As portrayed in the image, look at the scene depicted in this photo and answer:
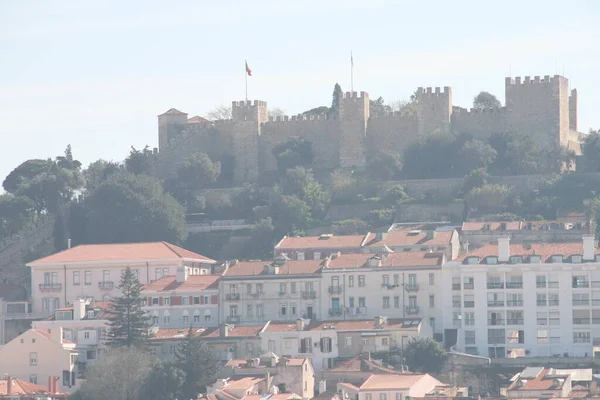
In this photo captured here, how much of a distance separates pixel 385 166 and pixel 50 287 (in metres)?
23.0

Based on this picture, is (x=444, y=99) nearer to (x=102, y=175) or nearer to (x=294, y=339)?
(x=102, y=175)

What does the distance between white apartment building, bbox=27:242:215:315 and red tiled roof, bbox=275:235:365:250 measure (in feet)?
15.2

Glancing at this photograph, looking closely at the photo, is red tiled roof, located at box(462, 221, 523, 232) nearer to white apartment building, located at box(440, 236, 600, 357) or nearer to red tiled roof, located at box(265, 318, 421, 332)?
white apartment building, located at box(440, 236, 600, 357)

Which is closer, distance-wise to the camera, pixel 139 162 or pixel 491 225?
pixel 491 225

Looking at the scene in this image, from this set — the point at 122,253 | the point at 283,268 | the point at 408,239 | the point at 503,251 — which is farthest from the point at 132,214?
the point at 503,251

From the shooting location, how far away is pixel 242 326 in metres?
80.3

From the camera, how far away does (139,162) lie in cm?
10850

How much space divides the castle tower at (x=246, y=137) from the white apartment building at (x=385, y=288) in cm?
2789

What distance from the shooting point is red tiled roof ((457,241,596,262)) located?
7981cm

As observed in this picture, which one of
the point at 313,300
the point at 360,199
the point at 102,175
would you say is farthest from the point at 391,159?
the point at 313,300

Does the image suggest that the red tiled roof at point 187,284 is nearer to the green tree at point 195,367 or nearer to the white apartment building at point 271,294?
the white apartment building at point 271,294

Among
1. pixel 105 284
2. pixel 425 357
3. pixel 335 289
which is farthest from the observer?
pixel 105 284

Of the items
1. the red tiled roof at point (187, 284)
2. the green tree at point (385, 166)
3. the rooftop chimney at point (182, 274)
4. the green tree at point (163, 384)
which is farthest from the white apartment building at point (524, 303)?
the green tree at point (385, 166)

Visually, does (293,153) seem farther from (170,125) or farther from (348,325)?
(348,325)
